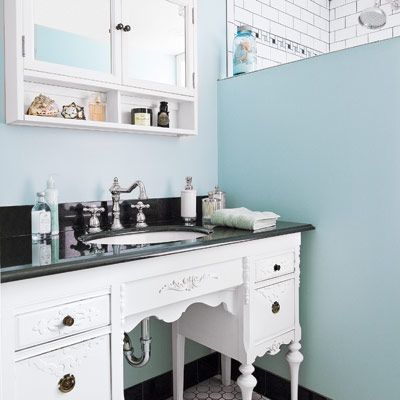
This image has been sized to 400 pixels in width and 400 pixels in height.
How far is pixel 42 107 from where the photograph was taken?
1.51 m

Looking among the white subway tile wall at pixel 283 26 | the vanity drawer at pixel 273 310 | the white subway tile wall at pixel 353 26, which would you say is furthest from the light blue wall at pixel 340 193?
the white subway tile wall at pixel 353 26

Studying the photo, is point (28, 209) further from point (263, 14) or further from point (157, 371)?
point (263, 14)

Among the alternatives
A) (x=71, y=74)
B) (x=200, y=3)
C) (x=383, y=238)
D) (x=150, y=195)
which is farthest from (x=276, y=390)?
(x=200, y=3)

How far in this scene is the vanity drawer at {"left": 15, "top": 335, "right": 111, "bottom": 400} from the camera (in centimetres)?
102

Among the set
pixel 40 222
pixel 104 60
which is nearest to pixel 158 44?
pixel 104 60

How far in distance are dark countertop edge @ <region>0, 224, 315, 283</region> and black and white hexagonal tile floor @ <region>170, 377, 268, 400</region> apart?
3.08 ft

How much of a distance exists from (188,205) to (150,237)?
0.28 meters

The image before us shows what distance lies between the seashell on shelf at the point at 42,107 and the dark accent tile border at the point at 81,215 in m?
0.35

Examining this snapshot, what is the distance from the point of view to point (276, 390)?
78.9 inches

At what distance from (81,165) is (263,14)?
1555 mm

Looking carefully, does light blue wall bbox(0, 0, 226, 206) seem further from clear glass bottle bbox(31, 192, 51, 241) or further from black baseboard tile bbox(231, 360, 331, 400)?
black baseboard tile bbox(231, 360, 331, 400)

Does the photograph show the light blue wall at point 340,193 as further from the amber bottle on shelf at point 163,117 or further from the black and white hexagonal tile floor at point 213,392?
the amber bottle on shelf at point 163,117

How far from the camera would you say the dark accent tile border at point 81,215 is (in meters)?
1.50

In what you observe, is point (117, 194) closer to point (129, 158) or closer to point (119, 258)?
point (129, 158)
